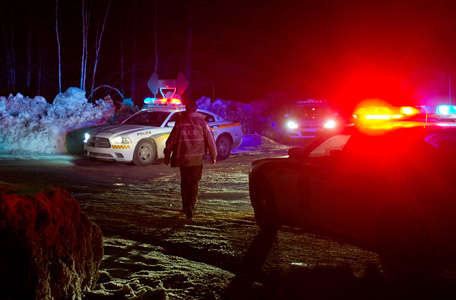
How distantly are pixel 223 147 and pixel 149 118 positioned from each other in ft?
7.43

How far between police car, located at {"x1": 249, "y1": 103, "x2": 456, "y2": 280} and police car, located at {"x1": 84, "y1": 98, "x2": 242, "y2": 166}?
7240mm

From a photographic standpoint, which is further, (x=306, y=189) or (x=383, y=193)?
(x=306, y=189)

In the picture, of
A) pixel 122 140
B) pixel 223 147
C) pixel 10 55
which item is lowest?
pixel 223 147

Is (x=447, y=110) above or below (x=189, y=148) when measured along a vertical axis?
above

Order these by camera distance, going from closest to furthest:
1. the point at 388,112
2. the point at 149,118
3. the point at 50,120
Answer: the point at 388,112, the point at 149,118, the point at 50,120

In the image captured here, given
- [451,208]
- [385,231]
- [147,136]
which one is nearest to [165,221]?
[385,231]

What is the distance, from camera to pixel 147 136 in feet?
44.5

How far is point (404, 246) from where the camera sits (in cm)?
455

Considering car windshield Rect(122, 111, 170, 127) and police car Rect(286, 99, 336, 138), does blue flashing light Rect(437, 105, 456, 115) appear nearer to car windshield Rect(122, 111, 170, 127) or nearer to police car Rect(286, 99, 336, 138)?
car windshield Rect(122, 111, 170, 127)

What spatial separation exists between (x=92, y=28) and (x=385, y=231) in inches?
1155

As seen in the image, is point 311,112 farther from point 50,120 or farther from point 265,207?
point 265,207

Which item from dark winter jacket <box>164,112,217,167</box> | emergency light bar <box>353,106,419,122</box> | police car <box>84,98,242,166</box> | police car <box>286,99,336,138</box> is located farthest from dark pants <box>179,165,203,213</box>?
police car <box>286,99,336,138</box>

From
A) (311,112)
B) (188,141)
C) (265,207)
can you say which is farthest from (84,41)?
(265,207)

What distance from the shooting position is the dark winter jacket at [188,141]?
289 inches
